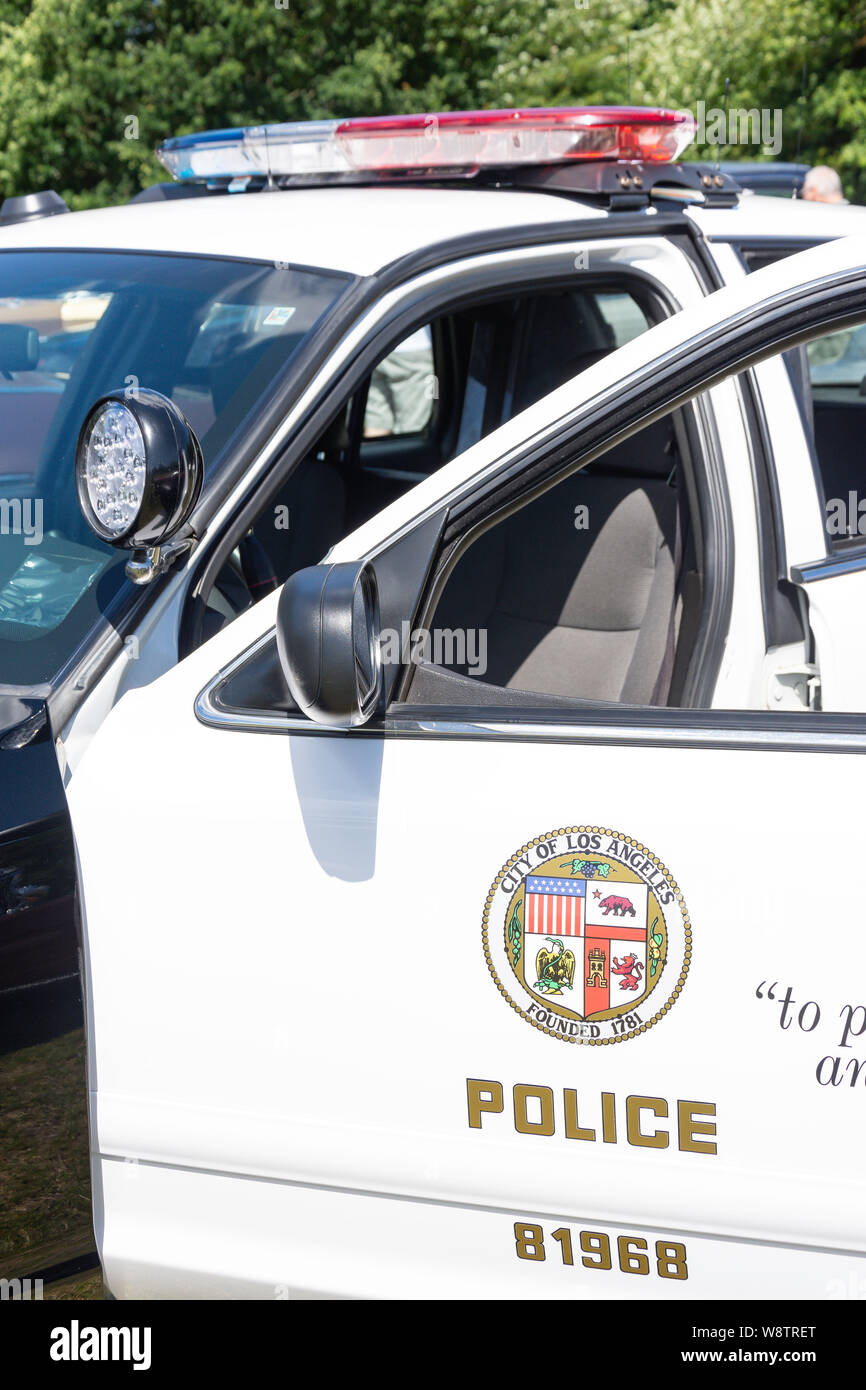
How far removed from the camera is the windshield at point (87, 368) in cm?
190

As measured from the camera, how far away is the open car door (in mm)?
1436

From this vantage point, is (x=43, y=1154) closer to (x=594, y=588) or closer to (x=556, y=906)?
(x=556, y=906)

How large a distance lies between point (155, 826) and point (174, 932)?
0.40ft

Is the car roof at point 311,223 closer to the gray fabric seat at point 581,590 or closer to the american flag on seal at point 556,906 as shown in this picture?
the gray fabric seat at point 581,590

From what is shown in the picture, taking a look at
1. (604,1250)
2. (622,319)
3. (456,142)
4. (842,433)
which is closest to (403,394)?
(622,319)

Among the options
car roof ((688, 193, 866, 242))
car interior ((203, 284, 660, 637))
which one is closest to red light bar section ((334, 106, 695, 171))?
car roof ((688, 193, 866, 242))

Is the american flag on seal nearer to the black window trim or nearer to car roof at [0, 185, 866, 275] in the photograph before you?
the black window trim

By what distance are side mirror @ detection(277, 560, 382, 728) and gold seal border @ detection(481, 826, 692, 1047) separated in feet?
0.75

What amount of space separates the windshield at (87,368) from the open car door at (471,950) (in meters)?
0.31

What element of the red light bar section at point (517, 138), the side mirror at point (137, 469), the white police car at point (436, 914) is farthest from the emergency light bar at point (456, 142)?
the side mirror at point (137, 469)

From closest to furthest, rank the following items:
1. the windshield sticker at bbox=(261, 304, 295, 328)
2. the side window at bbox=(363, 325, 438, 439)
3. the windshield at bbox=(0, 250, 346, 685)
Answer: the windshield at bbox=(0, 250, 346, 685) < the windshield sticker at bbox=(261, 304, 295, 328) < the side window at bbox=(363, 325, 438, 439)

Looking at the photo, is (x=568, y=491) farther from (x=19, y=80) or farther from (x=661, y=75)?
(x=19, y=80)

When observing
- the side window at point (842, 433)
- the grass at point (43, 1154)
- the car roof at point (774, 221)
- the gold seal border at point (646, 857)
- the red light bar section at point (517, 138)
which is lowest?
the grass at point (43, 1154)

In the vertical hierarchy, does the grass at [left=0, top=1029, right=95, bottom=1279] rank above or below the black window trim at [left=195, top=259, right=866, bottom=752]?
below
